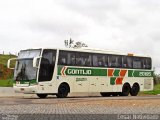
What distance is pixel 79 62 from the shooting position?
104ft

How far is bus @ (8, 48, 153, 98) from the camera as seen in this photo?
96.2 ft

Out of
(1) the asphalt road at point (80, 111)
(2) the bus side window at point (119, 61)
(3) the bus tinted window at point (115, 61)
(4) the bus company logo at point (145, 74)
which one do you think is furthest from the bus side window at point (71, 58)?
(1) the asphalt road at point (80, 111)

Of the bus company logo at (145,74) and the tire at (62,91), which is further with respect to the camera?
the bus company logo at (145,74)

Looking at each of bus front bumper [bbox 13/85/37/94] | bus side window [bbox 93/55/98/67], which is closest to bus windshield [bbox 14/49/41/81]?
bus front bumper [bbox 13/85/37/94]

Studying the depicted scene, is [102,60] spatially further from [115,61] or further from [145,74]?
[145,74]

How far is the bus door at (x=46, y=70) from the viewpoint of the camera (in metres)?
29.2

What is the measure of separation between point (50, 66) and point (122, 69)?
7.51 metres

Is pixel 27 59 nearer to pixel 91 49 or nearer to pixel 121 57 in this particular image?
pixel 91 49

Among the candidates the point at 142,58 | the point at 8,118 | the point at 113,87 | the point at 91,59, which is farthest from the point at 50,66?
→ the point at 8,118

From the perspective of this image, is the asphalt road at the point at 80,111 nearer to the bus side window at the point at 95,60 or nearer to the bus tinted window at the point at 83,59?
the bus tinted window at the point at 83,59

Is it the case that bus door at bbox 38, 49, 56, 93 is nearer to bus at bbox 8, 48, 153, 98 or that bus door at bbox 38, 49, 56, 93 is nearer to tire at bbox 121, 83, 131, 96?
bus at bbox 8, 48, 153, 98

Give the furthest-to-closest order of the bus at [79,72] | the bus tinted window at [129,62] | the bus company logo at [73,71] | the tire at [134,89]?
the tire at [134,89]
the bus tinted window at [129,62]
the bus company logo at [73,71]
the bus at [79,72]

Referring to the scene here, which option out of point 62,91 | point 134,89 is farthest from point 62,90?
point 134,89

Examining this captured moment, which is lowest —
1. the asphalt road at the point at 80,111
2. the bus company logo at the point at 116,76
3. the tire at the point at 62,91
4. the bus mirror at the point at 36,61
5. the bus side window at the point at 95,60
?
the asphalt road at the point at 80,111
